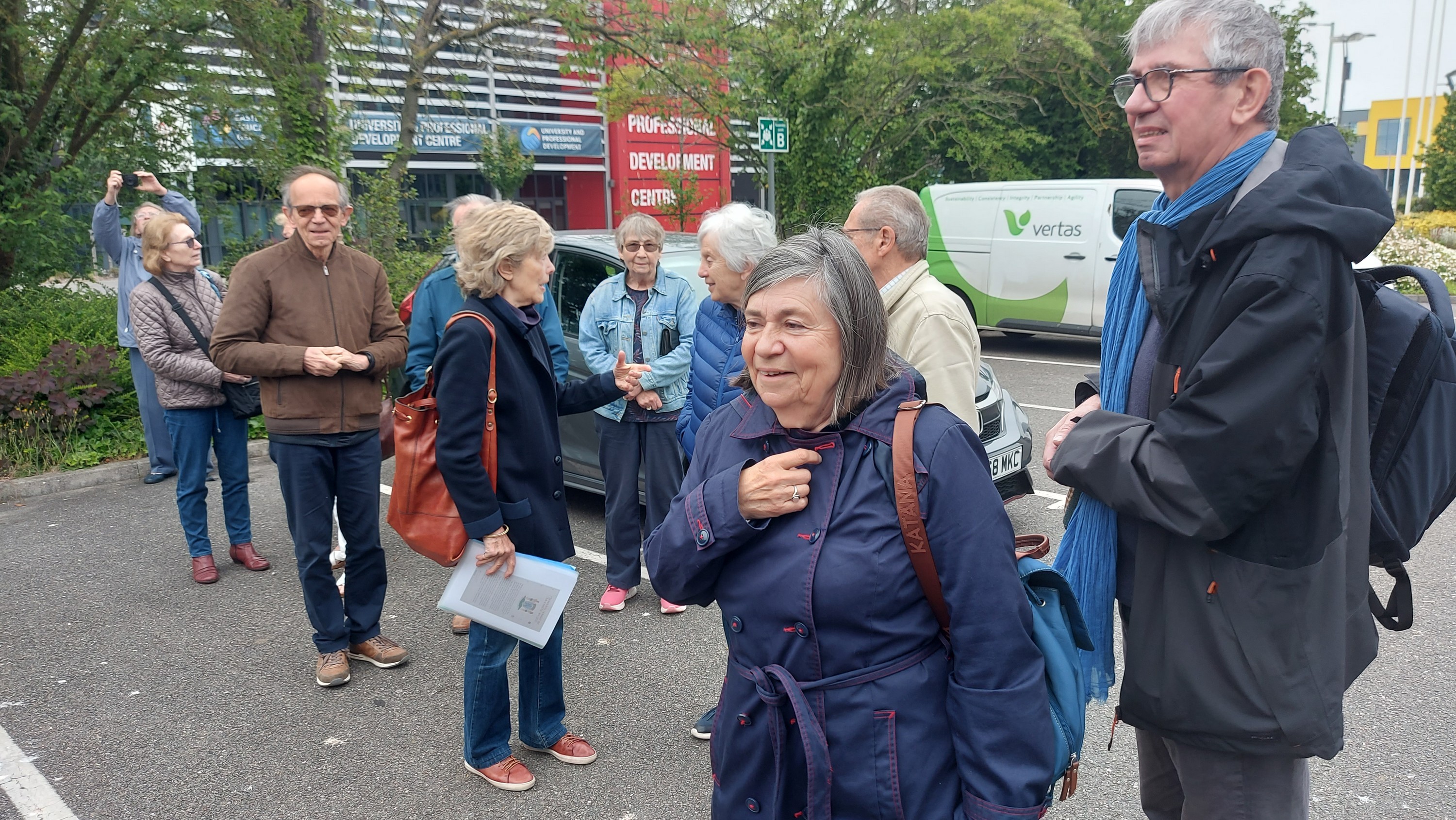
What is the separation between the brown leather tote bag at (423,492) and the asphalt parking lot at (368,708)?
88cm

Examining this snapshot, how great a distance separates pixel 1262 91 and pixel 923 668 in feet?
3.85

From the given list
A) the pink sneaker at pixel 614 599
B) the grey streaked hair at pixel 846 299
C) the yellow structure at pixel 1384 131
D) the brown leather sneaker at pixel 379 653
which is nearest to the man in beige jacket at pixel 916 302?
the grey streaked hair at pixel 846 299

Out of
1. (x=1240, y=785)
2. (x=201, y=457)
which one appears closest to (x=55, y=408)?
(x=201, y=457)

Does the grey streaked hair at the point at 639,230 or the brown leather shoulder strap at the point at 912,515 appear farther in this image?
the grey streaked hair at the point at 639,230

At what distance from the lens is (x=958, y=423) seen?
171 cm

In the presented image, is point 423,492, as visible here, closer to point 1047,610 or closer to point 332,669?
point 332,669

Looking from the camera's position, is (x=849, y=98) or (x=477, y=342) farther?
(x=849, y=98)

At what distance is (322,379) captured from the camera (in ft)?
12.9

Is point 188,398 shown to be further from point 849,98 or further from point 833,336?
point 849,98

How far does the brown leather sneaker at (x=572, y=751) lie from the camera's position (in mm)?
3408

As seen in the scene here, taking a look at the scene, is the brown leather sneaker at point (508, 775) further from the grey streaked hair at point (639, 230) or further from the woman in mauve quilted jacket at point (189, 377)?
the woman in mauve quilted jacket at point (189, 377)

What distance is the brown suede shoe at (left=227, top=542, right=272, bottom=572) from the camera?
539 cm

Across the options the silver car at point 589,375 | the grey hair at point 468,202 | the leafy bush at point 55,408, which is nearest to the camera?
the silver car at point 589,375

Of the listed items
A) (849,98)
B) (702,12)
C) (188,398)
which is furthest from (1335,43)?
(188,398)
